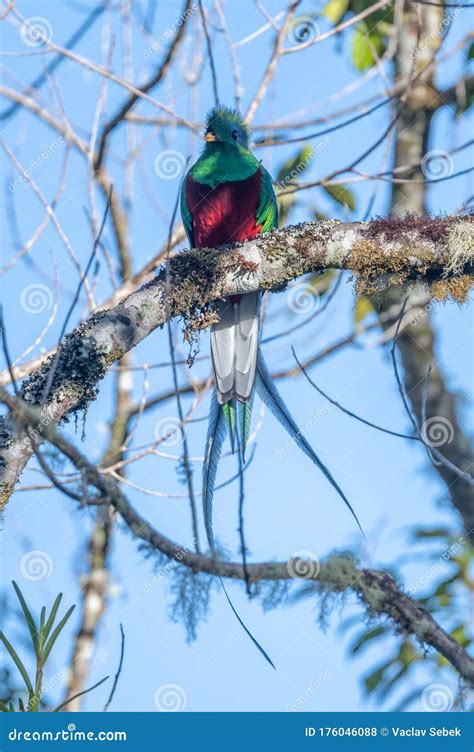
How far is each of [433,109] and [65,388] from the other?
4.05 metres

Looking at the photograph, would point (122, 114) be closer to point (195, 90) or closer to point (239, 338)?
point (195, 90)

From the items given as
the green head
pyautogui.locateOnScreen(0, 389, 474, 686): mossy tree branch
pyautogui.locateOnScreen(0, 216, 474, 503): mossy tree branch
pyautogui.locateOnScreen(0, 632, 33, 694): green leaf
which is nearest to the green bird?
the green head

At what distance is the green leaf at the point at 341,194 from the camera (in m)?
4.36

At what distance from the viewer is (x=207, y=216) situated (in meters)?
3.54

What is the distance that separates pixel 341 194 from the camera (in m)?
4.39

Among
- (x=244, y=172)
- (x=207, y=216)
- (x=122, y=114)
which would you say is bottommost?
(x=207, y=216)

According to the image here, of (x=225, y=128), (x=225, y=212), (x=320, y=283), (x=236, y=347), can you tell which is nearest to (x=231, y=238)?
(x=225, y=212)

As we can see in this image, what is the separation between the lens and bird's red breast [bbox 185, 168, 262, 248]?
11.6ft

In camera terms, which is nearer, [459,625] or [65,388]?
[65,388]

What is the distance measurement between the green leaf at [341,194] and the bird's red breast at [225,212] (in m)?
0.76

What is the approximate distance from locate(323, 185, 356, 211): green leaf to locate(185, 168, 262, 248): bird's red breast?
0.76 meters

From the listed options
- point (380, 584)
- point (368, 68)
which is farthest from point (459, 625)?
point (368, 68)
